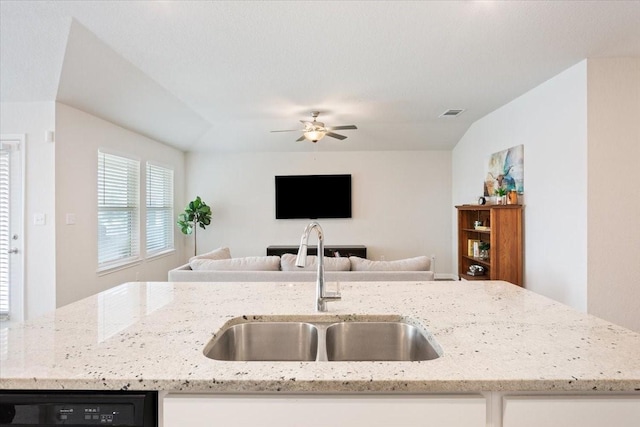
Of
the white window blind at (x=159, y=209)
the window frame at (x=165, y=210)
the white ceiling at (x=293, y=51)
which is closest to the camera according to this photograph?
the white ceiling at (x=293, y=51)

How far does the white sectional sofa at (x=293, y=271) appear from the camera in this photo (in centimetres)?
303

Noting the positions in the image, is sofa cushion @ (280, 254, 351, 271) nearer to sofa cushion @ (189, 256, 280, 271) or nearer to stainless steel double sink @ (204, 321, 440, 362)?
sofa cushion @ (189, 256, 280, 271)

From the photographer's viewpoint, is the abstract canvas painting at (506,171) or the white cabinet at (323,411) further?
the abstract canvas painting at (506,171)

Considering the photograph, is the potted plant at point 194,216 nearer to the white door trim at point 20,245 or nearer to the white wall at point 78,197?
the white wall at point 78,197

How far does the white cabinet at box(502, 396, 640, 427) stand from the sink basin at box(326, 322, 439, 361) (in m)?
0.49

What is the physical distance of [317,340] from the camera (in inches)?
50.8

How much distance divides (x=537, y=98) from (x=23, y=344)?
4.70 meters

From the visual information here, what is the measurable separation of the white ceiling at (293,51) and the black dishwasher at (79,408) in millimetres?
2488

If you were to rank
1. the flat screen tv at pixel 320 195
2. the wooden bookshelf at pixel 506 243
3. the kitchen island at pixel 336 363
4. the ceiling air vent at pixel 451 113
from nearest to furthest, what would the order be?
1. the kitchen island at pixel 336 363
2. the wooden bookshelf at pixel 506 243
3. the ceiling air vent at pixel 451 113
4. the flat screen tv at pixel 320 195

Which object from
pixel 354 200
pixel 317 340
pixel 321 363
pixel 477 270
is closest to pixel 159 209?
pixel 354 200

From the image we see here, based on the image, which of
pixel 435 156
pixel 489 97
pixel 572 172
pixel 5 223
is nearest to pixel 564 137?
pixel 572 172

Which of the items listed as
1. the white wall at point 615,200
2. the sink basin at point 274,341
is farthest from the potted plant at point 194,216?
the white wall at point 615,200

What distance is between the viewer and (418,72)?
3.53 m

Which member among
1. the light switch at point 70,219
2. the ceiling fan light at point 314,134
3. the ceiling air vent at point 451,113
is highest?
the ceiling air vent at point 451,113
